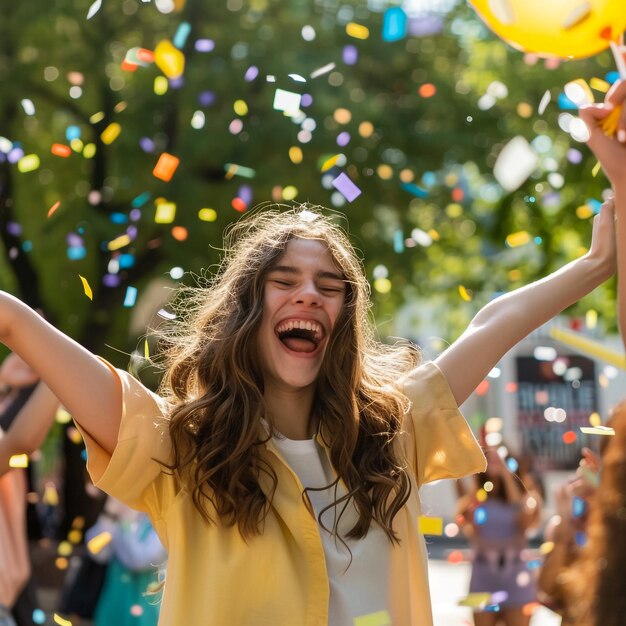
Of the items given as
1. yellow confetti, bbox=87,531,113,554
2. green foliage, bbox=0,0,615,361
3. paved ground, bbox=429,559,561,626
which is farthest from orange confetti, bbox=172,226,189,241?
paved ground, bbox=429,559,561,626

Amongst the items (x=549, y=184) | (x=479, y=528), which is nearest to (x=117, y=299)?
(x=549, y=184)

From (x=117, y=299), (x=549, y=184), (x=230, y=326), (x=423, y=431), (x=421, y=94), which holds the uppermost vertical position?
(x=421, y=94)

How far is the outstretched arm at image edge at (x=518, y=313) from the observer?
9.00 ft

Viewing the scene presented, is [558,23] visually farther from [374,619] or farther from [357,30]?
[357,30]

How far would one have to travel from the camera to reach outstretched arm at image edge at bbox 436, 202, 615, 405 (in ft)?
9.00

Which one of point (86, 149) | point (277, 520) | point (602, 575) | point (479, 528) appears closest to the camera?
point (602, 575)

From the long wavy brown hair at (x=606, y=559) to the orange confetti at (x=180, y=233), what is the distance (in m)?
7.76

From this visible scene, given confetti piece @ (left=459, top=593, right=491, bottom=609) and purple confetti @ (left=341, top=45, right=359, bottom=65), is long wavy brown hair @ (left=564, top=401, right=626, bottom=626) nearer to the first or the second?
confetti piece @ (left=459, top=593, right=491, bottom=609)

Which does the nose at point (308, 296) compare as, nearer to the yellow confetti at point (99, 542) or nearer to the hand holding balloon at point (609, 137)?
the hand holding balloon at point (609, 137)

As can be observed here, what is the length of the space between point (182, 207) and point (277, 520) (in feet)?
25.2

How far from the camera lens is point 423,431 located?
270 centimetres

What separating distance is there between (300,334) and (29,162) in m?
6.79

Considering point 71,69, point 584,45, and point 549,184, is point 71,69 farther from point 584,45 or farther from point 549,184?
point 584,45

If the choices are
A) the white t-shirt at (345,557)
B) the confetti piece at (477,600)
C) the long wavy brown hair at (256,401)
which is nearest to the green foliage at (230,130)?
the confetti piece at (477,600)
